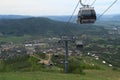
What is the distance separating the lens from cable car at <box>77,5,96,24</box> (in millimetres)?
20750

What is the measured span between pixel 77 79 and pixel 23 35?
563ft

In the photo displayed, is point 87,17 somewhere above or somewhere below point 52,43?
above

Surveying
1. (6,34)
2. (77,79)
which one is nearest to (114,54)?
(77,79)

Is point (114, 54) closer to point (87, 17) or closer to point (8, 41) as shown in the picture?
point (8, 41)

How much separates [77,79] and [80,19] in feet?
15.1

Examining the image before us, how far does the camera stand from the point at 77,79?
2361cm

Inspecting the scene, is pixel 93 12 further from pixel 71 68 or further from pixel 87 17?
pixel 71 68

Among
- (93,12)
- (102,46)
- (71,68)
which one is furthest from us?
(102,46)

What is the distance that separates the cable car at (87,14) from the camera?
20.8 metres

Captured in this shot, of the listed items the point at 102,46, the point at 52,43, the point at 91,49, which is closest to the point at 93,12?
the point at 91,49

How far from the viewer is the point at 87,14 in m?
20.8

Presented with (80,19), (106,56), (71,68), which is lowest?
(106,56)

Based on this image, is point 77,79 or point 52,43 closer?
point 77,79

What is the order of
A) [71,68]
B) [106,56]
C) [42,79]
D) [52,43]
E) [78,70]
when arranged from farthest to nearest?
[52,43] → [106,56] → [71,68] → [78,70] → [42,79]
